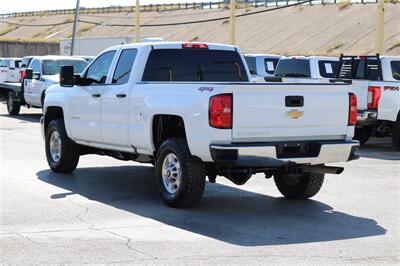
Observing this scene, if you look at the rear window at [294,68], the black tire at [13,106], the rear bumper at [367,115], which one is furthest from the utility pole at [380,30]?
the black tire at [13,106]

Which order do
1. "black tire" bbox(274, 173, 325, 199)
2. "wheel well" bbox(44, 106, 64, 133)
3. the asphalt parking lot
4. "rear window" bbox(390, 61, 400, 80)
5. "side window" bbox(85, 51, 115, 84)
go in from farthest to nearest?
"rear window" bbox(390, 61, 400, 80)
"wheel well" bbox(44, 106, 64, 133)
"side window" bbox(85, 51, 115, 84)
"black tire" bbox(274, 173, 325, 199)
the asphalt parking lot

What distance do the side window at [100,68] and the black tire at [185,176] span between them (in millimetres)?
2249

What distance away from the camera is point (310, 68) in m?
20.3

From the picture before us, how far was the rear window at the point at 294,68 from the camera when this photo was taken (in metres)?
20.5

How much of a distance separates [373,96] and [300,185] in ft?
22.9

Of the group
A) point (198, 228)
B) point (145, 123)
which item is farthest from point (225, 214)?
point (145, 123)

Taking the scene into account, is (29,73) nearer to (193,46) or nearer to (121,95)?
(193,46)

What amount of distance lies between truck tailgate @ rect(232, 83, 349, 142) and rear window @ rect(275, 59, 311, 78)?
11.0 m

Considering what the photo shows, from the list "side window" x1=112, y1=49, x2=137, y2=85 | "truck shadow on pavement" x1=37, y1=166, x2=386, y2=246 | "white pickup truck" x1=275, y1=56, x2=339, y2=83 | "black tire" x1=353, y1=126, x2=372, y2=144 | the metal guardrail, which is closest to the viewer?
"truck shadow on pavement" x1=37, y1=166, x2=386, y2=246

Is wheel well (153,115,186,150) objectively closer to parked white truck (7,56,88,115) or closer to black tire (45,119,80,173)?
black tire (45,119,80,173)

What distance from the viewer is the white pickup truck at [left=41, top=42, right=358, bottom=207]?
8836 millimetres

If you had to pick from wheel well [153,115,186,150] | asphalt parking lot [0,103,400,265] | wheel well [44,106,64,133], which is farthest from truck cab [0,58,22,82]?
wheel well [153,115,186,150]

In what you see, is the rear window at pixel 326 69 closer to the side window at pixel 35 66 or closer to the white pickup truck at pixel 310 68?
the white pickup truck at pixel 310 68

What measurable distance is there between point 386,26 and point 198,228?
5791 centimetres
